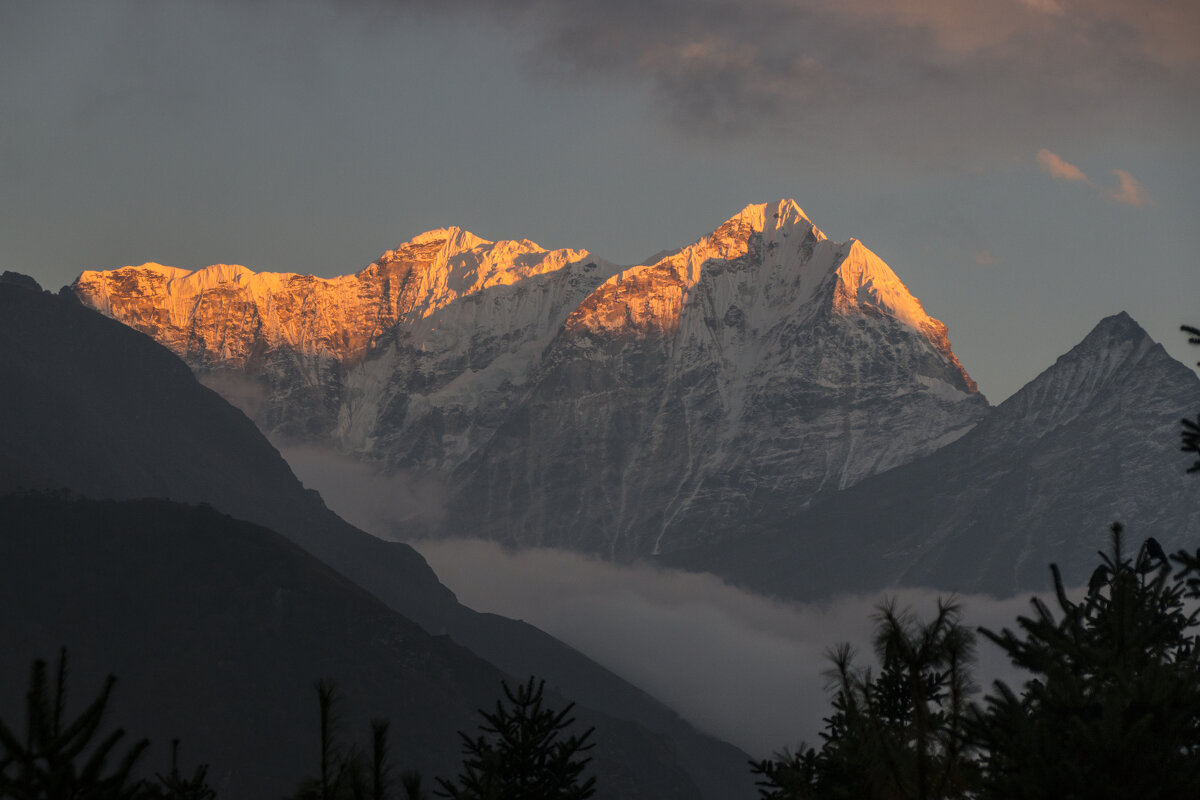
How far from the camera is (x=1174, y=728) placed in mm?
31922

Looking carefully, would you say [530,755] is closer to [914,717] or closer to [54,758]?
[914,717]

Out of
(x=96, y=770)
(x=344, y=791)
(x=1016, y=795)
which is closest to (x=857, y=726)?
(x=1016, y=795)

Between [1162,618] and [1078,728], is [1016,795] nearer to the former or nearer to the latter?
[1078,728]

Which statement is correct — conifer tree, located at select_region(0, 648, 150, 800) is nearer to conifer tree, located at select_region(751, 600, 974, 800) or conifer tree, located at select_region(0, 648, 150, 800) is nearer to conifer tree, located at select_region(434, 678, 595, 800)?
conifer tree, located at select_region(751, 600, 974, 800)

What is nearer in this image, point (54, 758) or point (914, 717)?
point (54, 758)

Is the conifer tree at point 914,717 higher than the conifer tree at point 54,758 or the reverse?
higher

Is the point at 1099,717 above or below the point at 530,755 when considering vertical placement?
above

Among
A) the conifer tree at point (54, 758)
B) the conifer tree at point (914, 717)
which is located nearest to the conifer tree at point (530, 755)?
the conifer tree at point (914, 717)

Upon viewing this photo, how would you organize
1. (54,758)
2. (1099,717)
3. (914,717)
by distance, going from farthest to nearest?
(914,717), (1099,717), (54,758)

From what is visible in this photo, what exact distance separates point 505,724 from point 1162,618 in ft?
63.1

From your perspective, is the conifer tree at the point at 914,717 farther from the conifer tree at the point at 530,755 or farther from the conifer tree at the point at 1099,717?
the conifer tree at the point at 530,755

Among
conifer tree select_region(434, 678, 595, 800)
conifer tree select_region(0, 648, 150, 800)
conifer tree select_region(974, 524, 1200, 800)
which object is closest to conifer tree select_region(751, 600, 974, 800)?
conifer tree select_region(974, 524, 1200, 800)

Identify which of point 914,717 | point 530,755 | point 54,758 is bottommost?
point 54,758

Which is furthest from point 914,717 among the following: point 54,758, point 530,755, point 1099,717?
point 530,755
